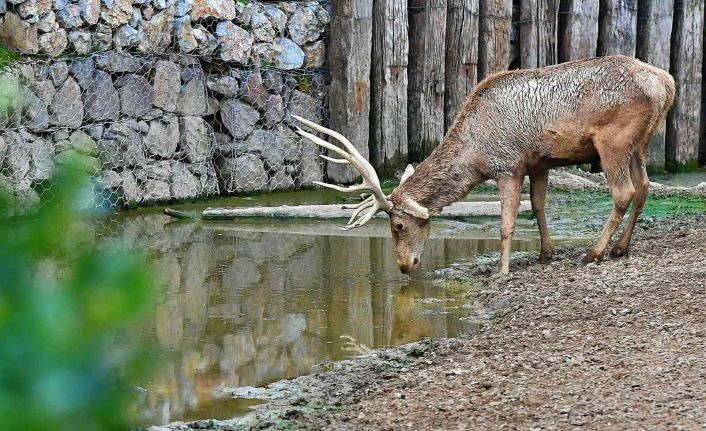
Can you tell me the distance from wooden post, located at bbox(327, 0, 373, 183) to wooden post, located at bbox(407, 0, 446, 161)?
2.10 feet

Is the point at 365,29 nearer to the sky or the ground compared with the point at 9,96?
nearer to the sky

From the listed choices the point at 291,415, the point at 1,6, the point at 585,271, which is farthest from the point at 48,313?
the point at 1,6

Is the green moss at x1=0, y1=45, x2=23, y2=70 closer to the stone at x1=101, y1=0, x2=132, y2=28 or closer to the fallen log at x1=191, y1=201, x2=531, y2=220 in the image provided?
the stone at x1=101, y1=0, x2=132, y2=28

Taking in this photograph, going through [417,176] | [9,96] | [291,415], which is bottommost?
[291,415]

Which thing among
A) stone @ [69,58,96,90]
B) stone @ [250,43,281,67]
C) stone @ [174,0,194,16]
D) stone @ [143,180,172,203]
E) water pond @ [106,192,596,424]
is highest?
stone @ [174,0,194,16]

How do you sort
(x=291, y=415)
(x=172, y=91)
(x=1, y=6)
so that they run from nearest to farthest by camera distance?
(x=291, y=415) → (x=1, y=6) → (x=172, y=91)

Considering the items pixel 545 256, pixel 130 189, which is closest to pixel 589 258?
pixel 545 256

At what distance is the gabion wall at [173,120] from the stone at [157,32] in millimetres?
109

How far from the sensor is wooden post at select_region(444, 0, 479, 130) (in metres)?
13.0

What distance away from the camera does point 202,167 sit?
11977 mm

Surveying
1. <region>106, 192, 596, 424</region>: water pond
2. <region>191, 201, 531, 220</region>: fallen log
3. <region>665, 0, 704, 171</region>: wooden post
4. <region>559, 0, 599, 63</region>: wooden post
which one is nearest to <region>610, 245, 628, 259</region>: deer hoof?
<region>106, 192, 596, 424</region>: water pond

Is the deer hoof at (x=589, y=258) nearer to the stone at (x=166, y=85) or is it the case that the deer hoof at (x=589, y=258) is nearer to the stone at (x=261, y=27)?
the stone at (x=166, y=85)

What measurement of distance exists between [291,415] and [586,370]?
1.35 m

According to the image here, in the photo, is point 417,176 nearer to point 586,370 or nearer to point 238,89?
point 586,370
